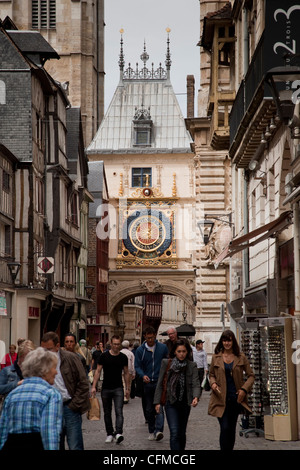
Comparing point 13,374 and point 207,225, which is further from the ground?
point 207,225

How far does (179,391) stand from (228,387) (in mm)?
607

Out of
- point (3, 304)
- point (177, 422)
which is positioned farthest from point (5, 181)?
point (177, 422)

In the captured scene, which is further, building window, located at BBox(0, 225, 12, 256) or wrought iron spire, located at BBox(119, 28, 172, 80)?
wrought iron spire, located at BBox(119, 28, 172, 80)

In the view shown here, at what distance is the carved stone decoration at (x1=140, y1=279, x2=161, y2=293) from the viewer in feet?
189

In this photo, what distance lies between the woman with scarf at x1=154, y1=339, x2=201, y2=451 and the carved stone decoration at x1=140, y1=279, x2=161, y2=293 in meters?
45.3

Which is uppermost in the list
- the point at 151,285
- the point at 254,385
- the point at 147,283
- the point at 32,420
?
the point at 147,283

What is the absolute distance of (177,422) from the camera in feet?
39.6

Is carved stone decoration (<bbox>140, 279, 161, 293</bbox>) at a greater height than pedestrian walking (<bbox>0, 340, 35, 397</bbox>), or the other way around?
carved stone decoration (<bbox>140, 279, 161, 293</bbox>)

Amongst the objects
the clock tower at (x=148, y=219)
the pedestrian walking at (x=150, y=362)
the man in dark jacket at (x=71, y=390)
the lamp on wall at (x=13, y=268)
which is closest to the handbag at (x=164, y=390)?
the man in dark jacket at (x=71, y=390)

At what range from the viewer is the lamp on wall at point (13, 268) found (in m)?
31.7

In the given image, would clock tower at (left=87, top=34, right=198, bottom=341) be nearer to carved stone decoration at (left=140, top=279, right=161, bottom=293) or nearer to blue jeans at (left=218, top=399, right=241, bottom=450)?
carved stone decoration at (left=140, top=279, right=161, bottom=293)

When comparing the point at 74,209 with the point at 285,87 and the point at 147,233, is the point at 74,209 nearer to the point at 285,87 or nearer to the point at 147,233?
the point at 147,233

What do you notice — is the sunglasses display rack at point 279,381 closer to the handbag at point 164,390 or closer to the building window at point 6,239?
the handbag at point 164,390

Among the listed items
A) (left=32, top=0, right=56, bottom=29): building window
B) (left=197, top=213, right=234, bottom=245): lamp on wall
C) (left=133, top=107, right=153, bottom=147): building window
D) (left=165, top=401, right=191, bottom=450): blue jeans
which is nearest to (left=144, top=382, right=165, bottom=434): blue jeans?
(left=165, top=401, right=191, bottom=450): blue jeans
